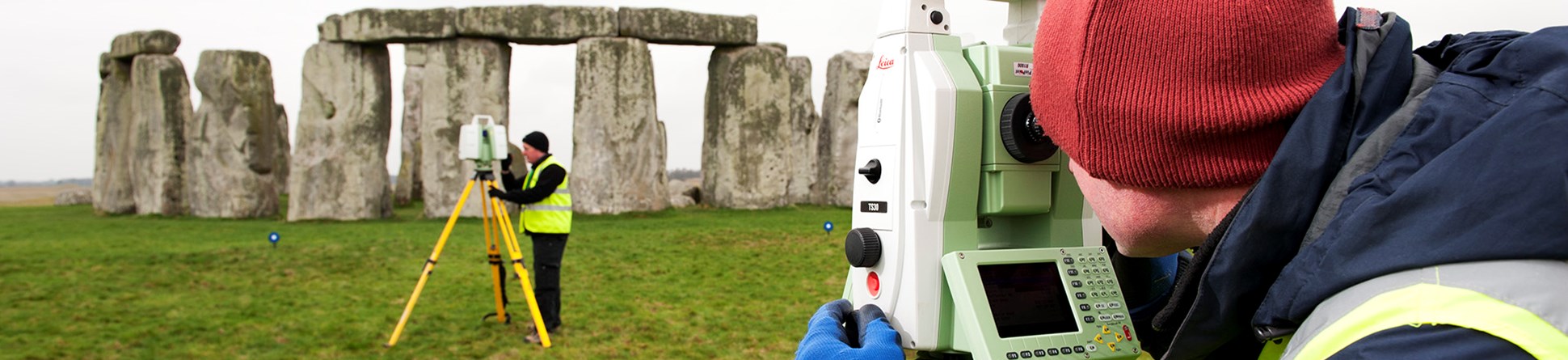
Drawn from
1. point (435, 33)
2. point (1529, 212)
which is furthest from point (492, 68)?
point (1529, 212)

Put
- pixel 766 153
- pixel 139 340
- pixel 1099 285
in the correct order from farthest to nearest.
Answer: pixel 766 153 < pixel 139 340 < pixel 1099 285

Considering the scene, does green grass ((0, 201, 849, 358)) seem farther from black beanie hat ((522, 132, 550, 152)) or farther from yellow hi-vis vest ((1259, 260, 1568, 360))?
yellow hi-vis vest ((1259, 260, 1568, 360))

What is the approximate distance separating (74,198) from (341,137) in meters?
8.34

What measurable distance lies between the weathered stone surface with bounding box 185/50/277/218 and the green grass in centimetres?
166

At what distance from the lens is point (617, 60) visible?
12.7m

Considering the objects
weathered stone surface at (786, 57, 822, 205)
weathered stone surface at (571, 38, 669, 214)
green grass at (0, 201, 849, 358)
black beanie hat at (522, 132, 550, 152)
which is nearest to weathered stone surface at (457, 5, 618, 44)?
weathered stone surface at (571, 38, 669, 214)

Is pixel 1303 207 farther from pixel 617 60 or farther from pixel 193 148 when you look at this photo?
pixel 193 148

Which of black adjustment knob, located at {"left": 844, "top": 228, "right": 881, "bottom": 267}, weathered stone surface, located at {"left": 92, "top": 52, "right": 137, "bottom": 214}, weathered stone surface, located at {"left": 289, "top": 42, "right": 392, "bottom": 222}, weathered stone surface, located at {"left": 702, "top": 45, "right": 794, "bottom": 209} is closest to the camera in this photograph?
black adjustment knob, located at {"left": 844, "top": 228, "right": 881, "bottom": 267}

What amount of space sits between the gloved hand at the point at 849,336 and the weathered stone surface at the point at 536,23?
1132cm

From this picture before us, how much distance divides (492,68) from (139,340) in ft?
24.9

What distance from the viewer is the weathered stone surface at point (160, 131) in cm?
1359

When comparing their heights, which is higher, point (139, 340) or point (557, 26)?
point (557, 26)

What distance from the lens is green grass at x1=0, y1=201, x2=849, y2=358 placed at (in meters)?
5.34

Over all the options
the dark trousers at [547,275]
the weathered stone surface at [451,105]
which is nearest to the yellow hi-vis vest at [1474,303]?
the dark trousers at [547,275]
